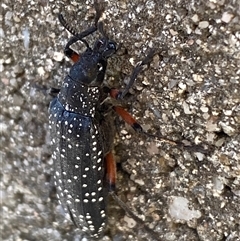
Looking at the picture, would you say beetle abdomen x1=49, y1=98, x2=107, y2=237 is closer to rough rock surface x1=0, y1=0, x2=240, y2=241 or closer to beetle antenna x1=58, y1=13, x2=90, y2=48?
rough rock surface x1=0, y1=0, x2=240, y2=241

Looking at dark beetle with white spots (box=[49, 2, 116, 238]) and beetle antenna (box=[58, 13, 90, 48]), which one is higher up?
beetle antenna (box=[58, 13, 90, 48])

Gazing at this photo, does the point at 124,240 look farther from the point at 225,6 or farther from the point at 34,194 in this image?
the point at 225,6

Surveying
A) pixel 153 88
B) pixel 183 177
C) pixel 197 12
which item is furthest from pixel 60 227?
pixel 197 12

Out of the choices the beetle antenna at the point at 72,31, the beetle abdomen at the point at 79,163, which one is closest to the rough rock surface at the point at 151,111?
the beetle antenna at the point at 72,31

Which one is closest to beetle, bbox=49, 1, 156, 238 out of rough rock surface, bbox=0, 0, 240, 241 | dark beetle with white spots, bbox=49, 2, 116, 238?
dark beetle with white spots, bbox=49, 2, 116, 238

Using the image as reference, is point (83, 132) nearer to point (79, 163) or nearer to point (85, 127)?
point (85, 127)

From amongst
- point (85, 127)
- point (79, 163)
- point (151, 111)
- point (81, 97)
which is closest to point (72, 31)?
point (81, 97)

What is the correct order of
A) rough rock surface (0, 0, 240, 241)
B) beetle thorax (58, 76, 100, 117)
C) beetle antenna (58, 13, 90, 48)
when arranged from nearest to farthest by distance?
1. rough rock surface (0, 0, 240, 241)
2. beetle antenna (58, 13, 90, 48)
3. beetle thorax (58, 76, 100, 117)

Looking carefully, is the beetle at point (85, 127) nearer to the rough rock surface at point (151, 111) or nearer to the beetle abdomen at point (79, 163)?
the beetle abdomen at point (79, 163)
